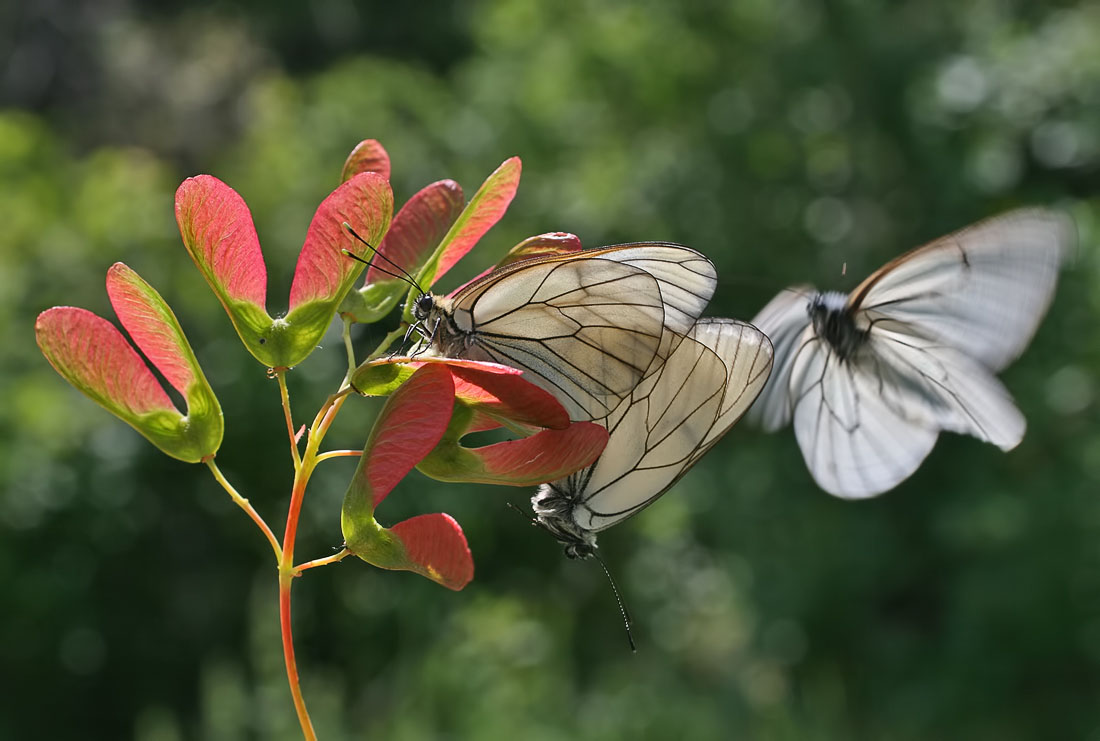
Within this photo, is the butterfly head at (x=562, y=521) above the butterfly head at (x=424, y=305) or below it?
below

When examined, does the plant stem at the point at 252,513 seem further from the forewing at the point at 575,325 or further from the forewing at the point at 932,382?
the forewing at the point at 932,382

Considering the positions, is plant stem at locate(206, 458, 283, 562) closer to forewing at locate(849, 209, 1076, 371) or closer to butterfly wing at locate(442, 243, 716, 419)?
butterfly wing at locate(442, 243, 716, 419)

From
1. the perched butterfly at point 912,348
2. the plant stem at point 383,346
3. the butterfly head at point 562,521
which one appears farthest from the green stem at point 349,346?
the perched butterfly at point 912,348

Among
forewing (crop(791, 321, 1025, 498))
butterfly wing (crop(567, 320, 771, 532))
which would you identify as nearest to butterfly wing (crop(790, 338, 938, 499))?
forewing (crop(791, 321, 1025, 498))

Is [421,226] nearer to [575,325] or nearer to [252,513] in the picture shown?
[575,325]

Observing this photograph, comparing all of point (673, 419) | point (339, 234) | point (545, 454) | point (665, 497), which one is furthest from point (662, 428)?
point (665, 497)

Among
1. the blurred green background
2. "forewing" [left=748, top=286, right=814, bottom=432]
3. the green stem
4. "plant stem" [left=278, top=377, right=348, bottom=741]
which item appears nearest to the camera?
"plant stem" [left=278, top=377, right=348, bottom=741]

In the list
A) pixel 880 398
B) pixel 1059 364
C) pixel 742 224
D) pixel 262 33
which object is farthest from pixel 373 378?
pixel 262 33
